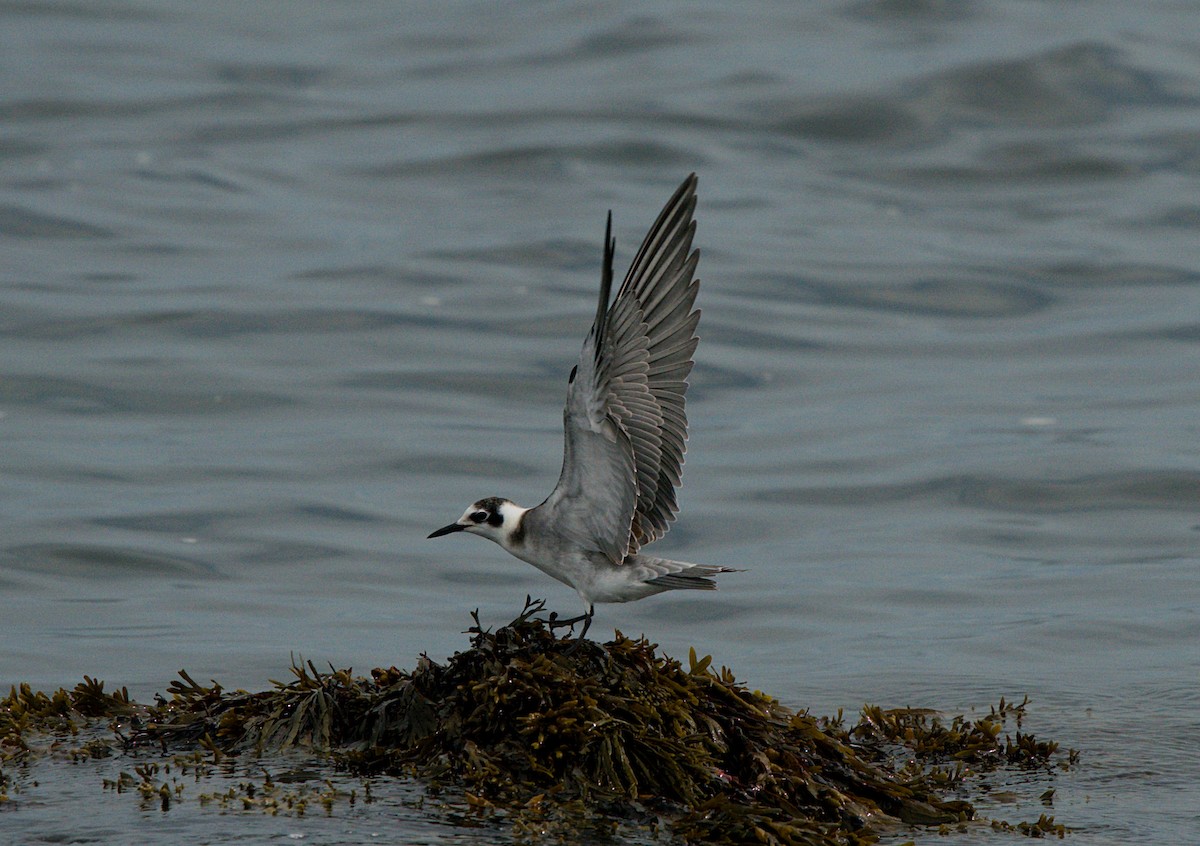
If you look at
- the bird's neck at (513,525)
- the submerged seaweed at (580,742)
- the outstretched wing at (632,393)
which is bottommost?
the submerged seaweed at (580,742)

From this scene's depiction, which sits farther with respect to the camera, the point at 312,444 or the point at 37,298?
the point at 37,298

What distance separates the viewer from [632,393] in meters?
8.10

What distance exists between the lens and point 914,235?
29.0 meters

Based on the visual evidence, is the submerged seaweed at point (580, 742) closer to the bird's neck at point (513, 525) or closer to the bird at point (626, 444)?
the bird at point (626, 444)

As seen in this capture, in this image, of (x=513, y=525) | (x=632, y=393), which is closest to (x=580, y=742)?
(x=513, y=525)

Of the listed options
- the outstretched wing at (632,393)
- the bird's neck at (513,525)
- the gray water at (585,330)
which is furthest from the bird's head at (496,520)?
the gray water at (585,330)

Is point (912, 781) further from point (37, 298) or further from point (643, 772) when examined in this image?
point (37, 298)

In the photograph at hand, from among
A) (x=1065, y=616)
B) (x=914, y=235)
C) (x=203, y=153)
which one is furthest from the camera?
(x=203, y=153)

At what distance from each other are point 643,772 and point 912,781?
1.33 metres

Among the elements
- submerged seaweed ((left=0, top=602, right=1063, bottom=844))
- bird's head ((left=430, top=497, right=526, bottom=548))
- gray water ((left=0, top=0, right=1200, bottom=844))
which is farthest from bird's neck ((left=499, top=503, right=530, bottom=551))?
gray water ((left=0, top=0, right=1200, bottom=844))

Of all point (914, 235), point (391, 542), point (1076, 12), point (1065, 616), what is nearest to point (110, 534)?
point (391, 542)

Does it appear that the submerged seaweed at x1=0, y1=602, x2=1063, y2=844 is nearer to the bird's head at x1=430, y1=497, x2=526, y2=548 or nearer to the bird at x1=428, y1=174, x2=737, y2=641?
the bird at x1=428, y1=174, x2=737, y2=641

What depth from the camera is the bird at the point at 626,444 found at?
7977mm

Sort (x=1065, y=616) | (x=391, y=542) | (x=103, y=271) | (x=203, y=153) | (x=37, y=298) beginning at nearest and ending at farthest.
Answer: (x=1065, y=616)
(x=391, y=542)
(x=37, y=298)
(x=103, y=271)
(x=203, y=153)
